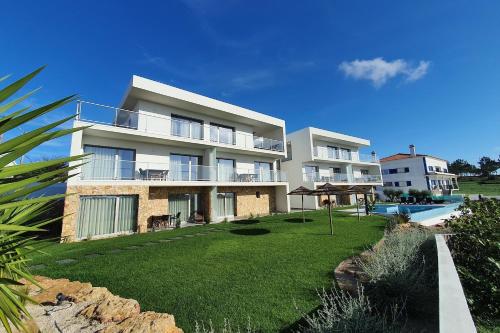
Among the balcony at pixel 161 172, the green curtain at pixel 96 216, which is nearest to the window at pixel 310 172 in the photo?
the balcony at pixel 161 172

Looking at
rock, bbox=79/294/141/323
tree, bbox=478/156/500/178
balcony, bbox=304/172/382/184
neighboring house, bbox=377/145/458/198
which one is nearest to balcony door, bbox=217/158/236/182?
balcony, bbox=304/172/382/184

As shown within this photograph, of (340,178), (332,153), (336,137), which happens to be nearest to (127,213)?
(332,153)

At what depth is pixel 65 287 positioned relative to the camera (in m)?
4.96

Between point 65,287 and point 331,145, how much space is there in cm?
3115

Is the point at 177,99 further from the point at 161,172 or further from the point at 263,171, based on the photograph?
the point at 263,171

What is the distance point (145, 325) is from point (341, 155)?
1217 inches

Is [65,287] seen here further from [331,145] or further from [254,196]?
[331,145]

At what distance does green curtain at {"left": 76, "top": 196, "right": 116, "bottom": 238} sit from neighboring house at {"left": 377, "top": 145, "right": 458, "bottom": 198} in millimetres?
40553

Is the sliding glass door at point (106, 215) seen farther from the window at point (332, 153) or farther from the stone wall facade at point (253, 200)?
the window at point (332, 153)

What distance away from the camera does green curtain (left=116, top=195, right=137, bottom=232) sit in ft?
44.7

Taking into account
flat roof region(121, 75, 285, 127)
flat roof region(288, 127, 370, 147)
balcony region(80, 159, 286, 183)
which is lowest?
balcony region(80, 159, 286, 183)

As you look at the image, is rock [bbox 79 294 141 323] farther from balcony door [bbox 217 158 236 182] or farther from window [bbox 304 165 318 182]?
window [bbox 304 165 318 182]

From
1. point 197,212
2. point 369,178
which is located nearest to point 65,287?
point 197,212

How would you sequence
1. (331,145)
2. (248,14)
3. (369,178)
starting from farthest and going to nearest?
(369,178), (331,145), (248,14)
